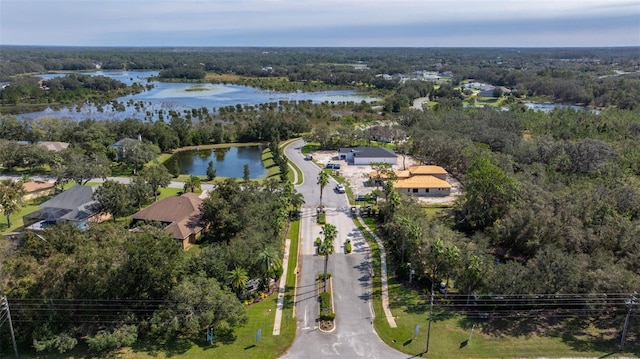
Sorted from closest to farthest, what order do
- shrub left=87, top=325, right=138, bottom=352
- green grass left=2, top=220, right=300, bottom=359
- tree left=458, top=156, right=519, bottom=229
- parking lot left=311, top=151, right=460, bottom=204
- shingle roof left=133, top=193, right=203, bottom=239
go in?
shrub left=87, top=325, right=138, bottom=352 → green grass left=2, top=220, right=300, bottom=359 → shingle roof left=133, top=193, right=203, bottom=239 → tree left=458, top=156, right=519, bottom=229 → parking lot left=311, top=151, right=460, bottom=204

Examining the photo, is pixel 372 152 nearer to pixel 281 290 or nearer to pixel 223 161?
pixel 223 161

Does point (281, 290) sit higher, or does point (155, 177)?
point (155, 177)

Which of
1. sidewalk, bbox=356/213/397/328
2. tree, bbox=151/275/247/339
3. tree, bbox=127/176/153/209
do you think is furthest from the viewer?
tree, bbox=127/176/153/209

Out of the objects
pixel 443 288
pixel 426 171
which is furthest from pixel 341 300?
pixel 426 171

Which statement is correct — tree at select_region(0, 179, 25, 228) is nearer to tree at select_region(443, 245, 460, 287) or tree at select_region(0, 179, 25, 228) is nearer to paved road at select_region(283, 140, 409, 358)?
paved road at select_region(283, 140, 409, 358)

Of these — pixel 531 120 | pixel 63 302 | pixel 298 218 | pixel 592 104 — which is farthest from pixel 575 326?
pixel 592 104

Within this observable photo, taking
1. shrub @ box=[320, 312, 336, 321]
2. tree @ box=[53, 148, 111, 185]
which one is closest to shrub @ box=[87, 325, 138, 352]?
shrub @ box=[320, 312, 336, 321]
